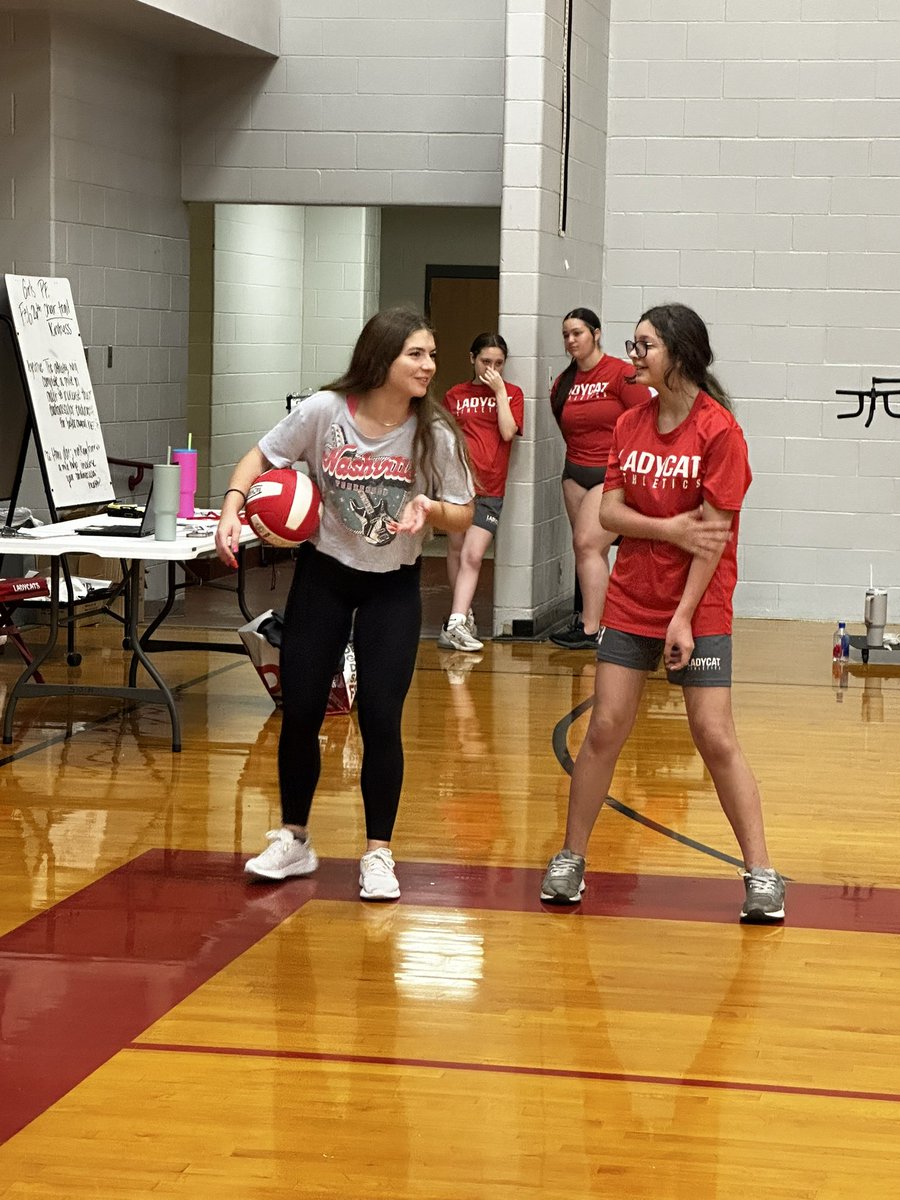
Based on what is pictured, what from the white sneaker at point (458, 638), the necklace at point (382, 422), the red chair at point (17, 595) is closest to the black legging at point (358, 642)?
the necklace at point (382, 422)

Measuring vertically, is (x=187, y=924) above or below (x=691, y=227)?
below

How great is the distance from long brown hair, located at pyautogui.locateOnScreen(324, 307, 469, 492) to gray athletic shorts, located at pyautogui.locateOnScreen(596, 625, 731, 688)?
0.58 meters

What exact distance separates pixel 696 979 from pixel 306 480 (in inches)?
59.0

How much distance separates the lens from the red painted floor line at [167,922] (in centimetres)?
321

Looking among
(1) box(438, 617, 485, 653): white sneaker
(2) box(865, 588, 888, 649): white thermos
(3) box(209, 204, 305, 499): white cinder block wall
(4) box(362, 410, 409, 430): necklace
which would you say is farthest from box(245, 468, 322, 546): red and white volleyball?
(3) box(209, 204, 305, 499): white cinder block wall

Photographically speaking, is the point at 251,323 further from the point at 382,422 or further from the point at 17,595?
the point at 382,422

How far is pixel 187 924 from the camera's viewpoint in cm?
396

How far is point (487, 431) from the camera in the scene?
823cm

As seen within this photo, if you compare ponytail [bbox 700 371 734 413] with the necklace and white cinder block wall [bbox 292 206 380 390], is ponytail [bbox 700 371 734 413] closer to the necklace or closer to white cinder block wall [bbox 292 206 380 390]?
the necklace

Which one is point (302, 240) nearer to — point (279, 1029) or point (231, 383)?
point (231, 383)

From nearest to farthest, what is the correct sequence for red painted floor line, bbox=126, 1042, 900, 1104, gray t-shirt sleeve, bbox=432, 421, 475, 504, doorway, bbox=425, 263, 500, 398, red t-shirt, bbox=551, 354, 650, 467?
red painted floor line, bbox=126, 1042, 900, 1104 < gray t-shirt sleeve, bbox=432, 421, 475, 504 < red t-shirt, bbox=551, 354, 650, 467 < doorway, bbox=425, 263, 500, 398

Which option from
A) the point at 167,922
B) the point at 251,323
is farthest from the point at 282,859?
the point at 251,323

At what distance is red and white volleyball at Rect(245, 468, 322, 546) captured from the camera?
159 inches

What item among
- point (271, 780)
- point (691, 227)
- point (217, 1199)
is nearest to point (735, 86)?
point (691, 227)
